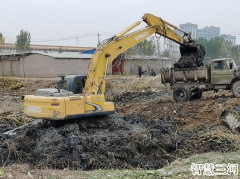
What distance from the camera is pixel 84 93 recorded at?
11148 mm

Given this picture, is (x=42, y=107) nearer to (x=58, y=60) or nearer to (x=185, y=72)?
(x=185, y=72)

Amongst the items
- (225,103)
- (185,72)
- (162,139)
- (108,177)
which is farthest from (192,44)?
(108,177)

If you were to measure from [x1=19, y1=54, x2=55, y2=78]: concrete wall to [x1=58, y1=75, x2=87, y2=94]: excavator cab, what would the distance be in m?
20.1

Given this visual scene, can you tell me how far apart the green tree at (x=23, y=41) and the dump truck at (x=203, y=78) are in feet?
104

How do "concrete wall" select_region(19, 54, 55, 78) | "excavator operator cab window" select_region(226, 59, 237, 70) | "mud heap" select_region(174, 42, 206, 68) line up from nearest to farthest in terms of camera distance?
1. "excavator operator cab window" select_region(226, 59, 237, 70)
2. "mud heap" select_region(174, 42, 206, 68)
3. "concrete wall" select_region(19, 54, 55, 78)

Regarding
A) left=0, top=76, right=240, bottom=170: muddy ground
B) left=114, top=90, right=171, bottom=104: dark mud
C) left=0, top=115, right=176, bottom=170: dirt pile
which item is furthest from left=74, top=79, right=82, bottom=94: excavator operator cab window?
left=114, top=90, right=171, bottom=104: dark mud

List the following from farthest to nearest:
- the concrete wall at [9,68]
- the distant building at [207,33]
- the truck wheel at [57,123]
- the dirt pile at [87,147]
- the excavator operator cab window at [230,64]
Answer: the distant building at [207,33], the concrete wall at [9,68], the excavator operator cab window at [230,64], the truck wheel at [57,123], the dirt pile at [87,147]

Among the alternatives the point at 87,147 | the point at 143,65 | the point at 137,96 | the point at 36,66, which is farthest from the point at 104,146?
the point at 143,65

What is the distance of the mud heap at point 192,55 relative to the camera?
15.8 meters

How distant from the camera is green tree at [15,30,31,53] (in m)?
44.8

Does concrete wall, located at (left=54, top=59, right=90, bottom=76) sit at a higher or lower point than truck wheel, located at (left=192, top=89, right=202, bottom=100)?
higher

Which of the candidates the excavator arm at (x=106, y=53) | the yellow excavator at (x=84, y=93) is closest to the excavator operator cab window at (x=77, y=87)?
the yellow excavator at (x=84, y=93)

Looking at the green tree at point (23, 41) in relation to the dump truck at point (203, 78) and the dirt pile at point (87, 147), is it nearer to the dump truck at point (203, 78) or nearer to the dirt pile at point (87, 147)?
the dump truck at point (203, 78)

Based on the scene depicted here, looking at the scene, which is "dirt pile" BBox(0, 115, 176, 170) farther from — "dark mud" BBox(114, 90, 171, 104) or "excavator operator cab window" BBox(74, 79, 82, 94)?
"dark mud" BBox(114, 90, 171, 104)
